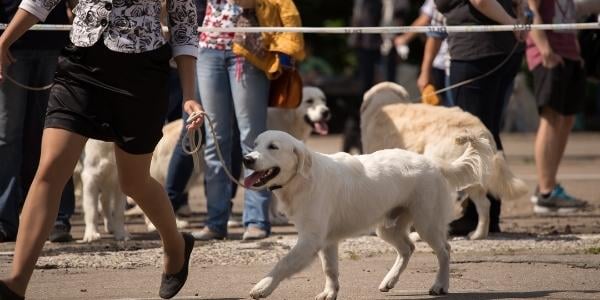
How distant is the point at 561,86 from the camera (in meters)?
9.32

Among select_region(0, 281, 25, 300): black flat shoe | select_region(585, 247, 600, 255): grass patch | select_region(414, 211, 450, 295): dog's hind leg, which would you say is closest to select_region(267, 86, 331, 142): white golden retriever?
select_region(585, 247, 600, 255): grass patch

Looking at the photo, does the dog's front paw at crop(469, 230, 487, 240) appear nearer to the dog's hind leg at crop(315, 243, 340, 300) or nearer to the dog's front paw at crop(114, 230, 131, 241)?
the dog's hind leg at crop(315, 243, 340, 300)

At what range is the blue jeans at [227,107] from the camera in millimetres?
7715

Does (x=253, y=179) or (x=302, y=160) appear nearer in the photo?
(x=302, y=160)

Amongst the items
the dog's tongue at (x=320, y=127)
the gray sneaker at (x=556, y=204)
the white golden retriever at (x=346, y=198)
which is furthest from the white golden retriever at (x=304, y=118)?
the white golden retriever at (x=346, y=198)

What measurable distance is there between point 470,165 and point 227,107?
6.53ft

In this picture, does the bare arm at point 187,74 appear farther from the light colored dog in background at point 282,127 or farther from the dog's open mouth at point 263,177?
the light colored dog in background at point 282,127

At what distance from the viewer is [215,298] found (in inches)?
222

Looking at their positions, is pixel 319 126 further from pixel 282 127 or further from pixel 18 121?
pixel 18 121

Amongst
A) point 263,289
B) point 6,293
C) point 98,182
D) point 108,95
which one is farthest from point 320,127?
point 6,293

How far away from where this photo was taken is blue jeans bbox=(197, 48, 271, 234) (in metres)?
7.71

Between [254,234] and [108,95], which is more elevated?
[108,95]

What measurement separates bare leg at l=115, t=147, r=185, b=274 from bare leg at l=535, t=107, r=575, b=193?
Result: 509 centimetres

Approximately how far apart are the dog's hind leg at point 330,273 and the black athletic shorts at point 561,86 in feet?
13.5
